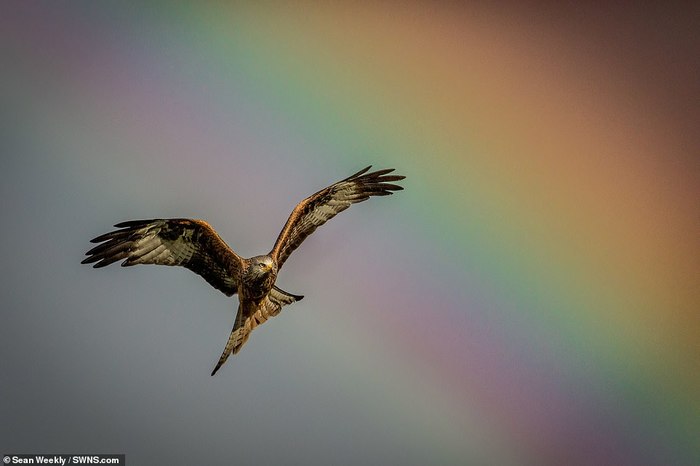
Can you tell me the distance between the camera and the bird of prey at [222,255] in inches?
475

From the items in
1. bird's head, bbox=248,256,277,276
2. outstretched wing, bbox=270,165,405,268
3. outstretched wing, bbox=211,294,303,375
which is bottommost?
outstretched wing, bbox=211,294,303,375

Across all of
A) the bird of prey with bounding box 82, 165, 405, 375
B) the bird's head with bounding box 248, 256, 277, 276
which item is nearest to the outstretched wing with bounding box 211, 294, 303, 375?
the bird of prey with bounding box 82, 165, 405, 375

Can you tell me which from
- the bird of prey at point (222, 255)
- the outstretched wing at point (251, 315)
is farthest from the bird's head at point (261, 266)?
the outstretched wing at point (251, 315)

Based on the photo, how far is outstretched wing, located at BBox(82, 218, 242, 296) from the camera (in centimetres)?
1206

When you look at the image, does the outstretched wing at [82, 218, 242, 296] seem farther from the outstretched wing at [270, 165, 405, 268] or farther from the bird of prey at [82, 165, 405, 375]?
the outstretched wing at [270, 165, 405, 268]

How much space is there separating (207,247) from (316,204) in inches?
62.9

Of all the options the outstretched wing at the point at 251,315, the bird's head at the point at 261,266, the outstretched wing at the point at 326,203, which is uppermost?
the outstretched wing at the point at 326,203

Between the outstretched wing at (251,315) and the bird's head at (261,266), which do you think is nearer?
the bird's head at (261,266)

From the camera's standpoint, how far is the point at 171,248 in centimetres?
1238

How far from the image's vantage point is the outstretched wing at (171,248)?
39.6 ft

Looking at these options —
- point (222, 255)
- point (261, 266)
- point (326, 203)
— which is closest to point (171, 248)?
point (222, 255)

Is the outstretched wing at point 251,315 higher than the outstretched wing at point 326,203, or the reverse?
the outstretched wing at point 326,203

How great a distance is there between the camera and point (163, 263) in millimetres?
12398

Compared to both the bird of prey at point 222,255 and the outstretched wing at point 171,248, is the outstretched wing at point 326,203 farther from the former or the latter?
the outstretched wing at point 171,248
